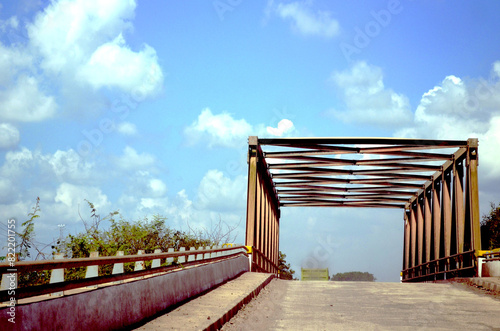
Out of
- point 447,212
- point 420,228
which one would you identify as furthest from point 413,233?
point 447,212

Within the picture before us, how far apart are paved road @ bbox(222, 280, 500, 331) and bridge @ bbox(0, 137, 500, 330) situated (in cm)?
29

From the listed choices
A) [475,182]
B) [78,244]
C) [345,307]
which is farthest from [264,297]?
[475,182]

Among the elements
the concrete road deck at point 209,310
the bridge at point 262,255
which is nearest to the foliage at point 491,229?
the bridge at point 262,255

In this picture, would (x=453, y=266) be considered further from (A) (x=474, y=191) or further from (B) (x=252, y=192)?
(B) (x=252, y=192)

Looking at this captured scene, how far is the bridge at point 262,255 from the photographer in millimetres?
5340

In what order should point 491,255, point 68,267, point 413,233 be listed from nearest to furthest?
point 68,267 < point 491,255 < point 413,233

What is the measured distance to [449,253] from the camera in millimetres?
21578

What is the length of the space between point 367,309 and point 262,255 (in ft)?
39.4

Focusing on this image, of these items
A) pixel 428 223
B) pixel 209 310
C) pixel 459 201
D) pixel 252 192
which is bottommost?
pixel 209 310

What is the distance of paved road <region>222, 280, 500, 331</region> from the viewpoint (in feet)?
29.1

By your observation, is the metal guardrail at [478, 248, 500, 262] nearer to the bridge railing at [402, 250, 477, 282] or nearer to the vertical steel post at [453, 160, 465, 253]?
the bridge railing at [402, 250, 477, 282]

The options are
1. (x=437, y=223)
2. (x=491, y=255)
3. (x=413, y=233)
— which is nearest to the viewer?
(x=491, y=255)

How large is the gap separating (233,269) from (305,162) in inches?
370

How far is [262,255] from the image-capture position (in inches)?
900
